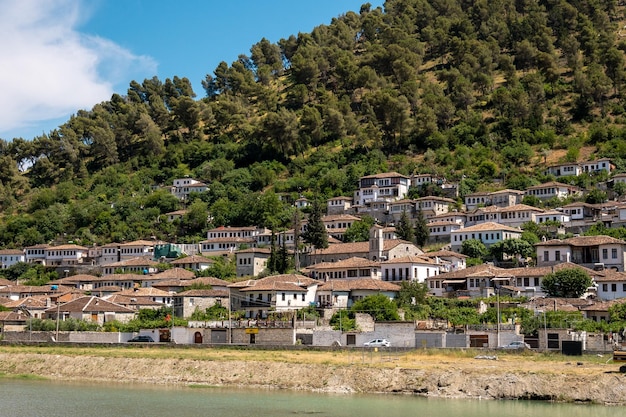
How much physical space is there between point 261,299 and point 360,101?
223ft

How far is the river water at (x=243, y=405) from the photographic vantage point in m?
35.7

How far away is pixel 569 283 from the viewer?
195 ft

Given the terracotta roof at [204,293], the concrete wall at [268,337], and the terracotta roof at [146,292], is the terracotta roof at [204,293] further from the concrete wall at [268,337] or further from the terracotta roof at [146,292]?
the concrete wall at [268,337]

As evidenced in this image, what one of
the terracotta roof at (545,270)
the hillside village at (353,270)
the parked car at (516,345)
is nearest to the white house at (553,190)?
the hillside village at (353,270)

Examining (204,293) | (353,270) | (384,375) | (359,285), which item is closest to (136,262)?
(204,293)

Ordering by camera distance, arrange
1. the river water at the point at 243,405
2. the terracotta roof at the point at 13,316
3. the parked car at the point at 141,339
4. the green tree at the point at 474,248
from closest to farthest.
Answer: the river water at the point at 243,405 → the parked car at the point at 141,339 → the terracotta roof at the point at 13,316 → the green tree at the point at 474,248

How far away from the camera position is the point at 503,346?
48.4 m

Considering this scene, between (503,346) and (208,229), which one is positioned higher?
(208,229)

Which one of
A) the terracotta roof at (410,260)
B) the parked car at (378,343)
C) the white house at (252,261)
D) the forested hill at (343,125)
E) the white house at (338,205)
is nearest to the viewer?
the parked car at (378,343)

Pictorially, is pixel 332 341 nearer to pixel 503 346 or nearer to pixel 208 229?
pixel 503 346

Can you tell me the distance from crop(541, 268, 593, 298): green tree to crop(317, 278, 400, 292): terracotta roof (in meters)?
11.0

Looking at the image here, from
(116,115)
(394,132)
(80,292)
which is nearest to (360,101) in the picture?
(394,132)

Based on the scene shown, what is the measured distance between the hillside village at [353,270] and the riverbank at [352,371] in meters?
4.14

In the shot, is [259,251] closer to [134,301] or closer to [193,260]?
[193,260]
